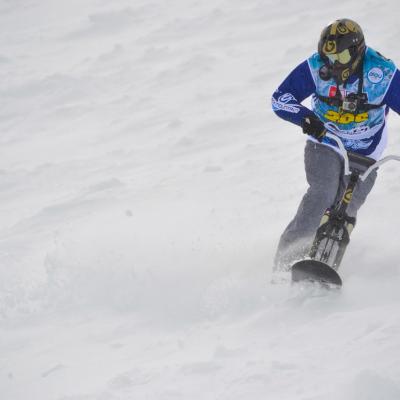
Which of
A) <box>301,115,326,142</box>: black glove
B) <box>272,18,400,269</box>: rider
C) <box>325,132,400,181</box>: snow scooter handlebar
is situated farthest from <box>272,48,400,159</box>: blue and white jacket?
<box>325,132,400,181</box>: snow scooter handlebar

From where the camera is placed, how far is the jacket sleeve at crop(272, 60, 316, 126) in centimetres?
476

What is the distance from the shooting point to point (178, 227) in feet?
22.9

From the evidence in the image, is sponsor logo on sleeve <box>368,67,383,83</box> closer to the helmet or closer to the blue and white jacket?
the blue and white jacket

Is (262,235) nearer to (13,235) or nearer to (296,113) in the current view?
(296,113)

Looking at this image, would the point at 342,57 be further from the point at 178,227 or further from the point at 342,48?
the point at 178,227

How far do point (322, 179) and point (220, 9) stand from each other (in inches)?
515

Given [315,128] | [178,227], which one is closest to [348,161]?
[315,128]

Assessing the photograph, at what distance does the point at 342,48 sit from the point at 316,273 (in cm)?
161

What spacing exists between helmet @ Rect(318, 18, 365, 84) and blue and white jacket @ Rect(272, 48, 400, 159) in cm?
Answer: 9

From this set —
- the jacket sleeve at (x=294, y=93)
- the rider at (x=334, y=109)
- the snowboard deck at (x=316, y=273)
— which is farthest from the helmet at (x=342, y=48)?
the snowboard deck at (x=316, y=273)

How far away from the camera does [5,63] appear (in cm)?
1584

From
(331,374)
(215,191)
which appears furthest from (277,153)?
(331,374)

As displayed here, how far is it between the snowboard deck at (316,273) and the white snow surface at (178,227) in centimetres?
10

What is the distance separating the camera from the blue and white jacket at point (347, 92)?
456 centimetres
